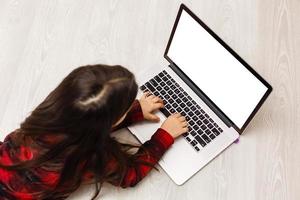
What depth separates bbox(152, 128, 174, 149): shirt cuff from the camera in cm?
101

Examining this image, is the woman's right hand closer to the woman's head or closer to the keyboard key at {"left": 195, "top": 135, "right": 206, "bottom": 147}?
the keyboard key at {"left": 195, "top": 135, "right": 206, "bottom": 147}

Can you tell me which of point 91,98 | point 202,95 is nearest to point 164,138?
point 202,95

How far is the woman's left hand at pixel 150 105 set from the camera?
1.06 m

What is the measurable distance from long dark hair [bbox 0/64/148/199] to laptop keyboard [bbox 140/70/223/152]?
0.20m

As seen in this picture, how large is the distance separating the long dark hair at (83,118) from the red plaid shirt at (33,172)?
0.6 inches

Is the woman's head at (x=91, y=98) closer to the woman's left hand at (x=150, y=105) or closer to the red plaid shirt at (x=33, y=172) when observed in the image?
the red plaid shirt at (x=33, y=172)

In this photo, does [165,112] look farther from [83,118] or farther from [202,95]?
[83,118]

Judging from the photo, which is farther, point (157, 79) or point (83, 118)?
point (157, 79)

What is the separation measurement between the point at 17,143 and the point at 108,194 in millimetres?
235

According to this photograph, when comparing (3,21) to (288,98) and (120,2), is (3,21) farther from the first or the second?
(288,98)

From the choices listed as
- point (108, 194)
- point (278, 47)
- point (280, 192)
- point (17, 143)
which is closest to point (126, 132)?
point (108, 194)

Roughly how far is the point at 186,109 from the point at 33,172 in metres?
0.39

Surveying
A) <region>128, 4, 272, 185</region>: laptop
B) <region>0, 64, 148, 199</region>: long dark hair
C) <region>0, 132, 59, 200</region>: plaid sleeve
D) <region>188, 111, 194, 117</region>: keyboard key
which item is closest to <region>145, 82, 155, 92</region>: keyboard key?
<region>128, 4, 272, 185</region>: laptop

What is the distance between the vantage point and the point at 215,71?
103 centimetres
